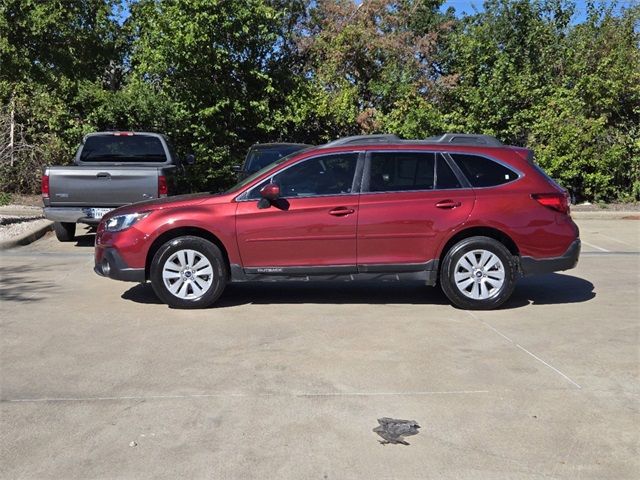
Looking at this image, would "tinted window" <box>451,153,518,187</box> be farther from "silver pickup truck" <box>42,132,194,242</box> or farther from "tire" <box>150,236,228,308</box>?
"silver pickup truck" <box>42,132,194,242</box>

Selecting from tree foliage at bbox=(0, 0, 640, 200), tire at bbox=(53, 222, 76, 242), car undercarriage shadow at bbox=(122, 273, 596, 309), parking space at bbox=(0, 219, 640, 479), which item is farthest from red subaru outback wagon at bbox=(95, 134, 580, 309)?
tree foliage at bbox=(0, 0, 640, 200)

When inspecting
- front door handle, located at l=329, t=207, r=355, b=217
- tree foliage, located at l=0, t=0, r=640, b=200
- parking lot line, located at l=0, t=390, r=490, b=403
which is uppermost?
tree foliage, located at l=0, t=0, r=640, b=200

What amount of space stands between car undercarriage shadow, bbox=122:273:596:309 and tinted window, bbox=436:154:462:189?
4.33 feet

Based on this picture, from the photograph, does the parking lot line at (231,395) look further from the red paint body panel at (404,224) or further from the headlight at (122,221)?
the headlight at (122,221)

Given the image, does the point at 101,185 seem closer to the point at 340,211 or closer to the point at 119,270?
the point at 119,270

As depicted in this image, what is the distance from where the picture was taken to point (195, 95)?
665 inches

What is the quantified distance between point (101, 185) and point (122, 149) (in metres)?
1.59

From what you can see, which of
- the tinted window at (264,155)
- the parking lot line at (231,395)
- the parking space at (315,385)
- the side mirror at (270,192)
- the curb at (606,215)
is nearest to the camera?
the parking space at (315,385)

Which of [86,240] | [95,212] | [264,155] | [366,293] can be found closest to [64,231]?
[86,240]

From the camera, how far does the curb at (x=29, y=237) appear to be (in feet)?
36.8

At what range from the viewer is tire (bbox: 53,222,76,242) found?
39.0 ft

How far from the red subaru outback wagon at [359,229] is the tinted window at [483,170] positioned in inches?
0.4

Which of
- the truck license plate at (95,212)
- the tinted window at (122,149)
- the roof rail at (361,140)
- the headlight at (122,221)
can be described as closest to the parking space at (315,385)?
the headlight at (122,221)

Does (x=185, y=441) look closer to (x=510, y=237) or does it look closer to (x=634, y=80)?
(x=510, y=237)
